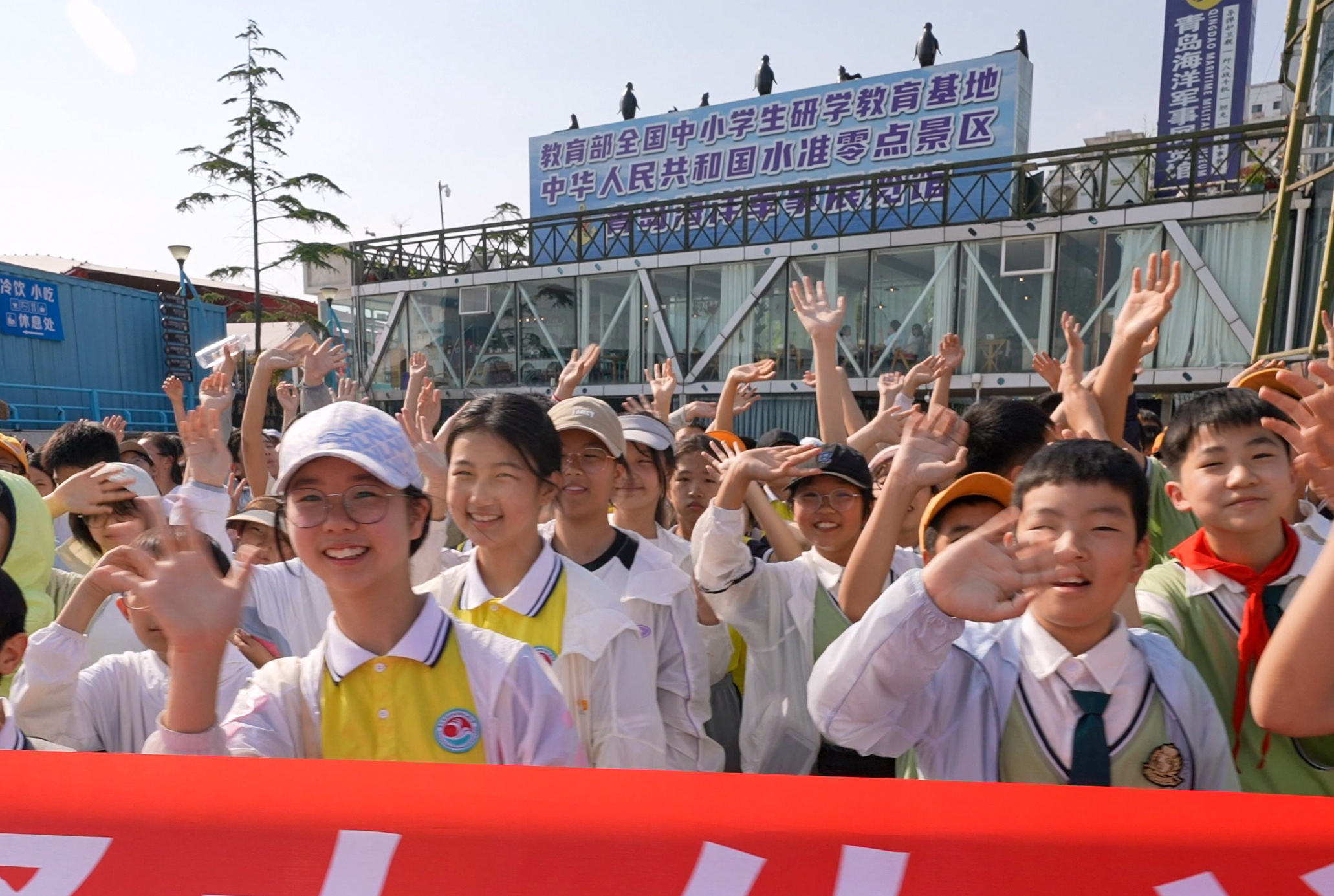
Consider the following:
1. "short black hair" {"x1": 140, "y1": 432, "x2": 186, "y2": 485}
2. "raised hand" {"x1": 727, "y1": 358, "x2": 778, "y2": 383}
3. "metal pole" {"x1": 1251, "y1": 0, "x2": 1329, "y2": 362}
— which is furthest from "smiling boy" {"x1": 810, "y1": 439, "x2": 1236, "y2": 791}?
"short black hair" {"x1": 140, "y1": 432, "x2": 186, "y2": 485}

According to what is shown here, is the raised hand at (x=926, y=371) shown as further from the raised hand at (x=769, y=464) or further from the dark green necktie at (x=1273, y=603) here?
the dark green necktie at (x=1273, y=603)

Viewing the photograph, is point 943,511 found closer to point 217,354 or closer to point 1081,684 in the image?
point 1081,684

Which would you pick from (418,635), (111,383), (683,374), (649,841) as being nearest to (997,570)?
(649,841)

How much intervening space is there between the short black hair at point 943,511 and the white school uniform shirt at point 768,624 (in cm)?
22

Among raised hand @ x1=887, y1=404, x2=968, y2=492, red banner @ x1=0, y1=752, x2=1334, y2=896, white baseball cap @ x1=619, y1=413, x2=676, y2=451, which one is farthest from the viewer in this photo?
white baseball cap @ x1=619, y1=413, x2=676, y2=451

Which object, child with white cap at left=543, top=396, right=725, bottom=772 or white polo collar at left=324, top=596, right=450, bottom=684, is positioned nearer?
white polo collar at left=324, top=596, right=450, bottom=684

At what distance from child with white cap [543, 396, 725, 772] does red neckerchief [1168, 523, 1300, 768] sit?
1.27 metres

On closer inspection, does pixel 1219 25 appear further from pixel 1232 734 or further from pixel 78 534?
pixel 78 534

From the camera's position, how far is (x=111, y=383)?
1507 centimetres

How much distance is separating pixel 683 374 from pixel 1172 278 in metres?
12.0

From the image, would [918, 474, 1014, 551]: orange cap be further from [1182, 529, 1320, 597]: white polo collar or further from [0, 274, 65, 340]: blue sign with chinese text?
[0, 274, 65, 340]: blue sign with chinese text

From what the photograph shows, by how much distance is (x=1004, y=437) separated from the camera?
277 centimetres

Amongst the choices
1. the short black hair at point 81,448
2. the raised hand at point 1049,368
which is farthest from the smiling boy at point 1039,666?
the short black hair at point 81,448

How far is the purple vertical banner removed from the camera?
12516 mm
